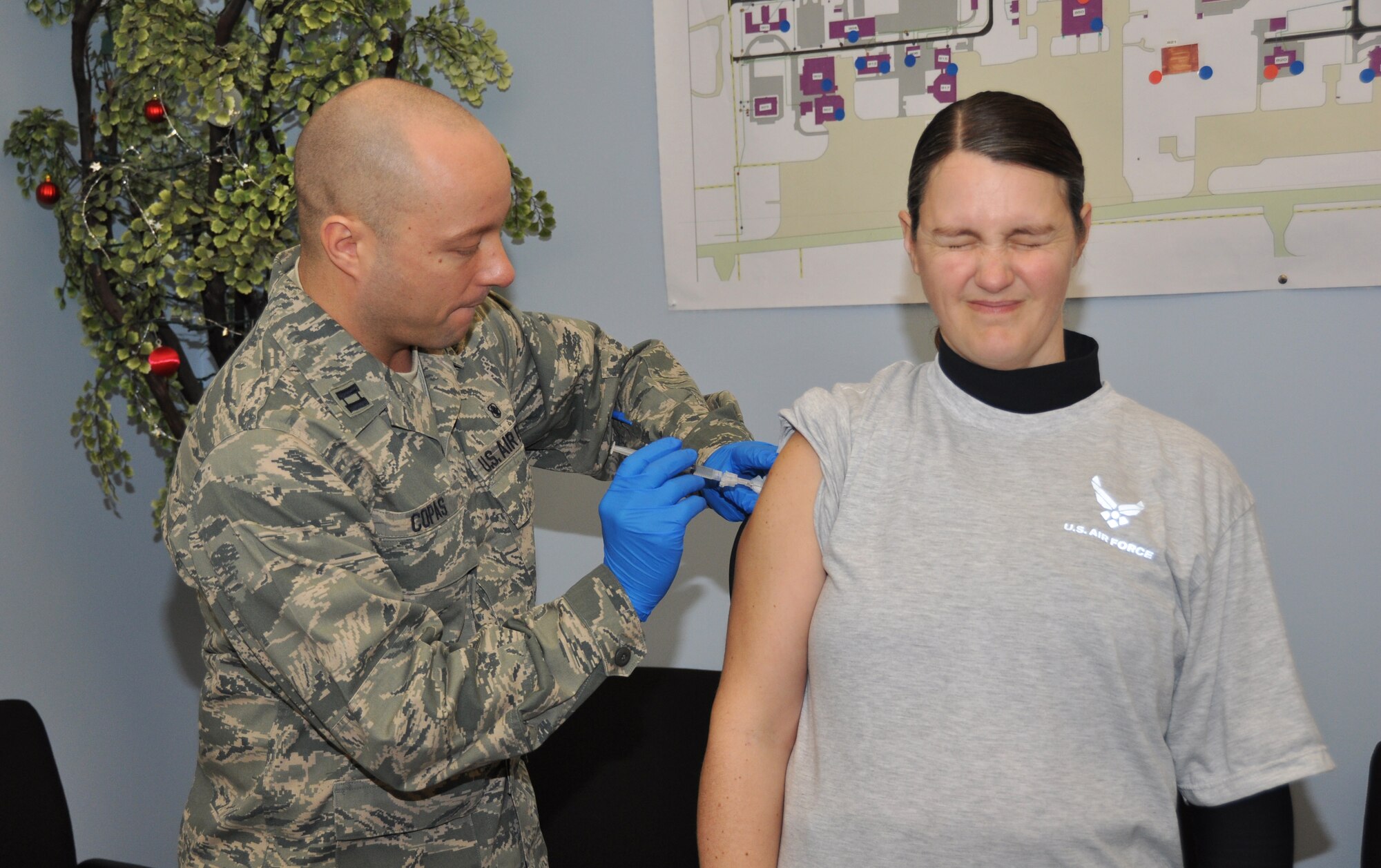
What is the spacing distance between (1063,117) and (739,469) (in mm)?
1048

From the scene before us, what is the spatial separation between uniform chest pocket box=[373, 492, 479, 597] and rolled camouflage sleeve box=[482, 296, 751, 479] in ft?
1.13

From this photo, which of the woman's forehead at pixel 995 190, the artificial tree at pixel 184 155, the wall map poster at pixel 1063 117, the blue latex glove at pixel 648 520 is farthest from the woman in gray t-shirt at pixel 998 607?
the artificial tree at pixel 184 155

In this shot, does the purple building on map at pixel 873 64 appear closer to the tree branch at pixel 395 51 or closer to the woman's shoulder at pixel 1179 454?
the tree branch at pixel 395 51

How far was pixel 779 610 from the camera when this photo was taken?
1.29 meters

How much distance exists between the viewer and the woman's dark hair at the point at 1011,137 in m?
1.21

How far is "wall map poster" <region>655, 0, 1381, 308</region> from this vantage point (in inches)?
78.4

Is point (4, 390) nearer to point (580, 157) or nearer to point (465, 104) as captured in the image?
point (465, 104)

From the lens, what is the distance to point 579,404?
2018 millimetres

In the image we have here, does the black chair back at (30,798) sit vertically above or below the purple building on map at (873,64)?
below

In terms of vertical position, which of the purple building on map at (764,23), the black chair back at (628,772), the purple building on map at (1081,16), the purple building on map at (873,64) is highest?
the purple building on map at (764,23)

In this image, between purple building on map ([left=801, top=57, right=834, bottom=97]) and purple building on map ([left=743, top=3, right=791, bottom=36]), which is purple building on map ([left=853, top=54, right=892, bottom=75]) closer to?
purple building on map ([left=801, top=57, right=834, bottom=97])

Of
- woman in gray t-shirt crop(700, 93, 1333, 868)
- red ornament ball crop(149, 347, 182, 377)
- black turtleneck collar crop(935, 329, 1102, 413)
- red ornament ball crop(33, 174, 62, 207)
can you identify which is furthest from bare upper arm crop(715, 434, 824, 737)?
red ornament ball crop(33, 174, 62, 207)

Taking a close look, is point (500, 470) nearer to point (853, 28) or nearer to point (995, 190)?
point (995, 190)

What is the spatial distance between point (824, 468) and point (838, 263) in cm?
115
